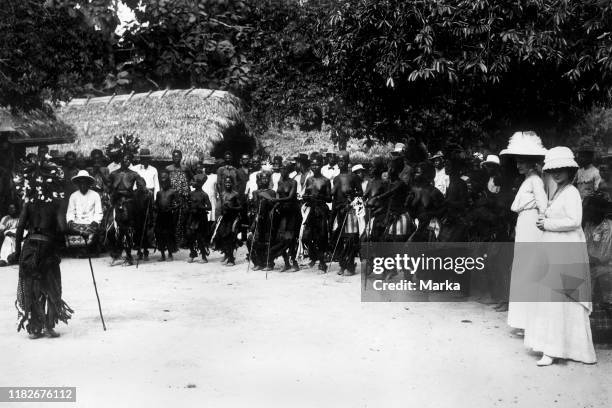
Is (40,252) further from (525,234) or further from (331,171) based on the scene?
(331,171)

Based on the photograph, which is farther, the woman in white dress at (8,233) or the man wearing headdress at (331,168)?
the man wearing headdress at (331,168)

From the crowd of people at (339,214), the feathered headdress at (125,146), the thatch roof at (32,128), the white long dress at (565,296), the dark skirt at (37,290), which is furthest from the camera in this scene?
the thatch roof at (32,128)

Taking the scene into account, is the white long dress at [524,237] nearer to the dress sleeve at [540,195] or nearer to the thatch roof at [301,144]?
the dress sleeve at [540,195]

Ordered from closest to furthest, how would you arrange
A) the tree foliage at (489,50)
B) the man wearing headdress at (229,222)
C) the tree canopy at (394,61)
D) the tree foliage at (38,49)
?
→ the tree foliage at (489,50) < the tree canopy at (394,61) < the tree foliage at (38,49) < the man wearing headdress at (229,222)

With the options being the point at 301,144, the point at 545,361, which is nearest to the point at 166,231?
the point at 545,361

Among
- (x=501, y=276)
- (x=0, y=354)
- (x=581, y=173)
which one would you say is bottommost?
(x=0, y=354)

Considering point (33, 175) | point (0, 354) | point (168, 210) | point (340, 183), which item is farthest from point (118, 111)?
point (0, 354)

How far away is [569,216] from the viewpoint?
21.1ft

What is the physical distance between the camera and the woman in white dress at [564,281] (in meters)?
6.37

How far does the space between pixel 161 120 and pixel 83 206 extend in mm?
6397

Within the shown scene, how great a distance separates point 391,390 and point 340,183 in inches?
240

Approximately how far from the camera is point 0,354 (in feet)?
22.1

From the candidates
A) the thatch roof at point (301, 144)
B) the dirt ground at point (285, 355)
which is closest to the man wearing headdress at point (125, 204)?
the dirt ground at point (285, 355)

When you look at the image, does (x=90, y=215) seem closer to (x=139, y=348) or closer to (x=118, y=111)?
(x=139, y=348)
